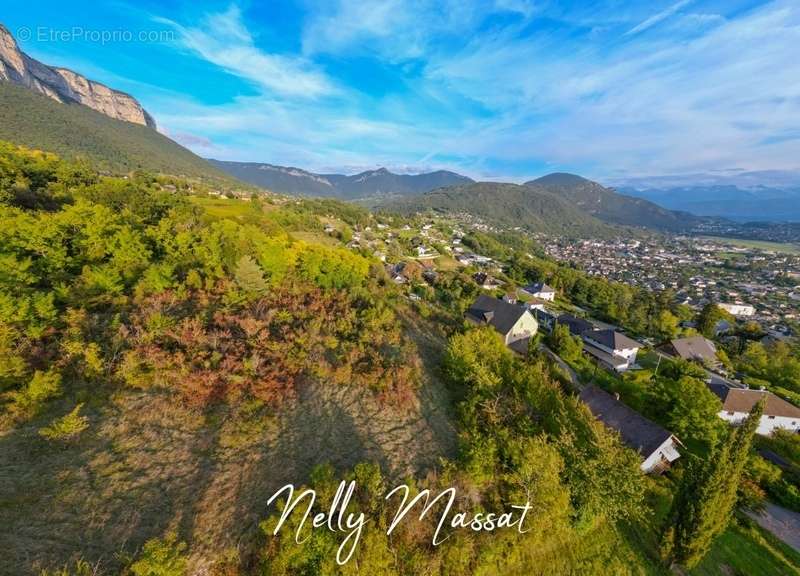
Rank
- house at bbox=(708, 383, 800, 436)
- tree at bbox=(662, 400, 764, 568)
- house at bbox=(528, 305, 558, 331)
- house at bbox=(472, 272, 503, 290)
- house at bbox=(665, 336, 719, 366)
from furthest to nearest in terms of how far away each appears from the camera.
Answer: house at bbox=(472, 272, 503, 290) → house at bbox=(528, 305, 558, 331) → house at bbox=(665, 336, 719, 366) → house at bbox=(708, 383, 800, 436) → tree at bbox=(662, 400, 764, 568)

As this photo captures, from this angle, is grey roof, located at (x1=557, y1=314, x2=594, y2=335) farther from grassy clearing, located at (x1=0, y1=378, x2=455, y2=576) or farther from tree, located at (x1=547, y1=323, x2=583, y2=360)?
grassy clearing, located at (x1=0, y1=378, x2=455, y2=576)

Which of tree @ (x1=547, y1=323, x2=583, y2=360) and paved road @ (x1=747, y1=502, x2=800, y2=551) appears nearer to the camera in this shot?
paved road @ (x1=747, y1=502, x2=800, y2=551)

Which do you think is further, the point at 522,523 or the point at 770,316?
the point at 770,316

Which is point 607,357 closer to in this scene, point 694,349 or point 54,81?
point 694,349

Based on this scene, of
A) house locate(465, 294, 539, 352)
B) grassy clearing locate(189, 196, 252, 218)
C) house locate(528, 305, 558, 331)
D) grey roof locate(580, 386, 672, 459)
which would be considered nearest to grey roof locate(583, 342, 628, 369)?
house locate(465, 294, 539, 352)

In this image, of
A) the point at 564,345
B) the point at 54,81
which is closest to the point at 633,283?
the point at 564,345

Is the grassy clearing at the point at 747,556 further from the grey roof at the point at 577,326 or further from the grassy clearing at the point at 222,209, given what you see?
the grassy clearing at the point at 222,209

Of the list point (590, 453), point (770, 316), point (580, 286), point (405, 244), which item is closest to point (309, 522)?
point (590, 453)

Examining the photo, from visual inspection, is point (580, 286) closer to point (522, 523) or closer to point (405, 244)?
point (405, 244)
